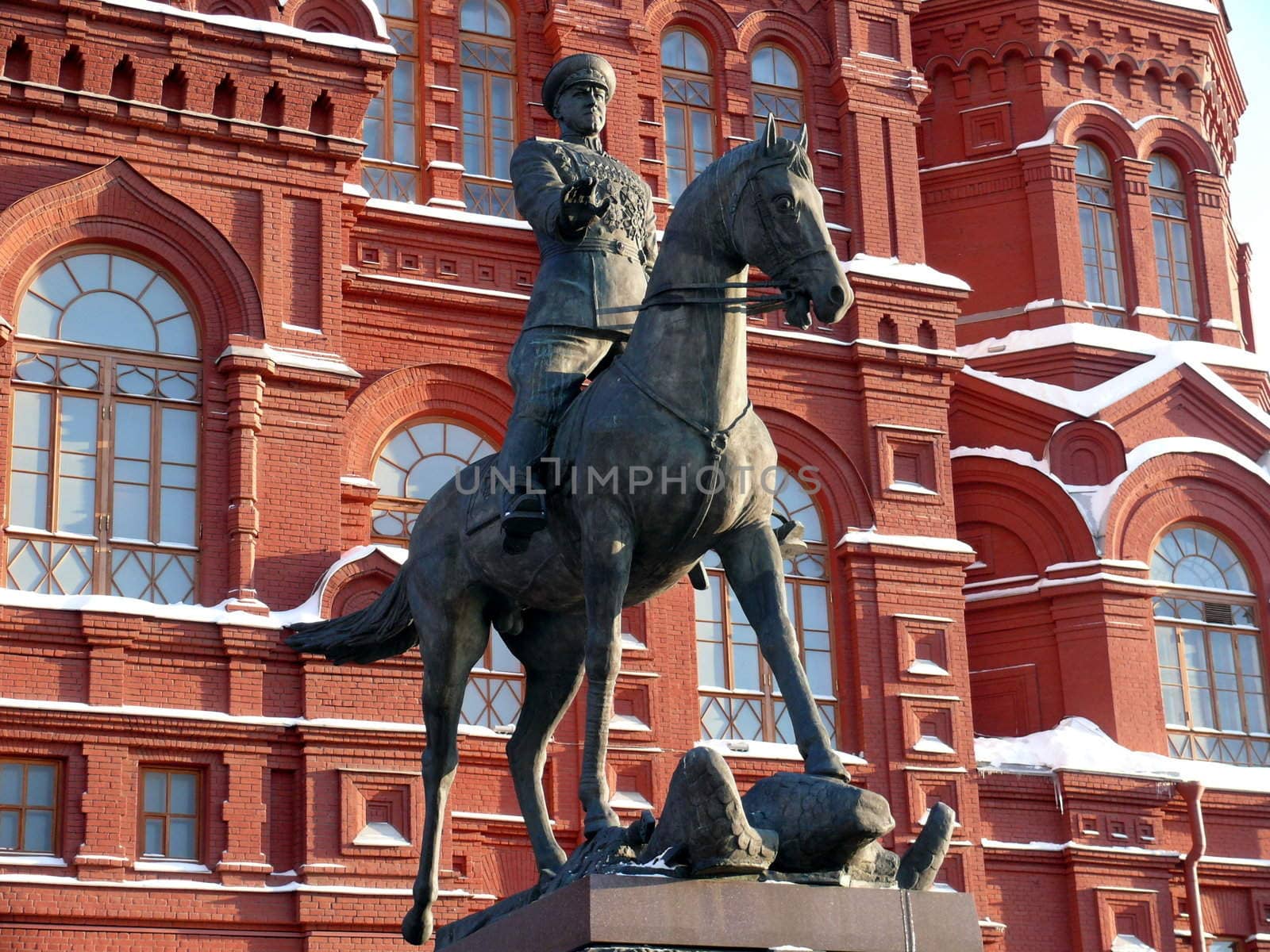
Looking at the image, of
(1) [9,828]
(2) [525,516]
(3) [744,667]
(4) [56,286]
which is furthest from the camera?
(3) [744,667]

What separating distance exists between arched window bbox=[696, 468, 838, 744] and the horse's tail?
1027 centimetres

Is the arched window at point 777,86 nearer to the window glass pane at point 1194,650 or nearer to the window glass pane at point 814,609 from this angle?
the window glass pane at point 814,609

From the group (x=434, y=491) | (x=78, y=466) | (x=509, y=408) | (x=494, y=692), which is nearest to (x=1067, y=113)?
(x=509, y=408)

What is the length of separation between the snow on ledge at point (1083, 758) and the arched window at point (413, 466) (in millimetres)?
6435

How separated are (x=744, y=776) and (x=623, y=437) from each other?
12.3m

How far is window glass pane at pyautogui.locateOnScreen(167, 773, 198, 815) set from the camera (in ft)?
60.1

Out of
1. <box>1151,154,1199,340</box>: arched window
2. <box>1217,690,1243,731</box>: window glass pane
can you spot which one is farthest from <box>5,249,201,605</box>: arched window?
<box>1151,154,1199,340</box>: arched window

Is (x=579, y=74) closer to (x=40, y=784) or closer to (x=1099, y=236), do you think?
(x=40, y=784)

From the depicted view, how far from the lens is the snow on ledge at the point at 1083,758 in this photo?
2336 centimetres

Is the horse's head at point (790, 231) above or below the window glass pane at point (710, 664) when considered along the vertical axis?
below

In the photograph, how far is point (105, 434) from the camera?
63.2 feet

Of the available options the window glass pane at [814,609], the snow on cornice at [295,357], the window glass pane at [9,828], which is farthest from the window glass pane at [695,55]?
the window glass pane at [9,828]

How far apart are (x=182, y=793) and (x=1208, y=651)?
40.0ft

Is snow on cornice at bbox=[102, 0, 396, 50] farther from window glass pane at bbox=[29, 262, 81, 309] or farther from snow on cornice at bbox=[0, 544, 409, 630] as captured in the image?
snow on cornice at bbox=[0, 544, 409, 630]
